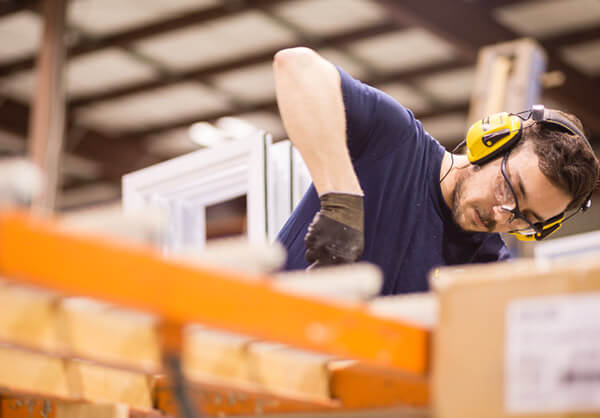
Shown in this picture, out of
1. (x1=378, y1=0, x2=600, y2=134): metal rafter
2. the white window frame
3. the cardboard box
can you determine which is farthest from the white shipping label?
(x1=378, y1=0, x2=600, y2=134): metal rafter

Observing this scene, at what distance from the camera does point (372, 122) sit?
185cm

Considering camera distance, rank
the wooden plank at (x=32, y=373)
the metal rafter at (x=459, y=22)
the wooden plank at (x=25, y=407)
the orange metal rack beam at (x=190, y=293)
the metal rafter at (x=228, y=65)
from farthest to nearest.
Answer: the metal rafter at (x=228, y=65) < the metal rafter at (x=459, y=22) < the wooden plank at (x=25, y=407) < the wooden plank at (x=32, y=373) < the orange metal rack beam at (x=190, y=293)

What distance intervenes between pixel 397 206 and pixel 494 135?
1.02 feet

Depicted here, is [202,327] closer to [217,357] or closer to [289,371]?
[217,357]

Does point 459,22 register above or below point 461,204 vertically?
above

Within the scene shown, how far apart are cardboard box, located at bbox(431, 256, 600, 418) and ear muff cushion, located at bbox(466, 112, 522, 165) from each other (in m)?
1.12

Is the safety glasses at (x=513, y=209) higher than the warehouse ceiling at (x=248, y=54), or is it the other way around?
the warehouse ceiling at (x=248, y=54)

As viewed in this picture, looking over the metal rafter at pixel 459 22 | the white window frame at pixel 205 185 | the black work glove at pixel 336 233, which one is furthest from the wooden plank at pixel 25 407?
the metal rafter at pixel 459 22

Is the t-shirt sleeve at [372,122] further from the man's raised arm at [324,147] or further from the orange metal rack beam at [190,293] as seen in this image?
the orange metal rack beam at [190,293]

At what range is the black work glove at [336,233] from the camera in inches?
57.9

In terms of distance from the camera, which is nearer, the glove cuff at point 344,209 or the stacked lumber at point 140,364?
the stacked lumber at point 140,364

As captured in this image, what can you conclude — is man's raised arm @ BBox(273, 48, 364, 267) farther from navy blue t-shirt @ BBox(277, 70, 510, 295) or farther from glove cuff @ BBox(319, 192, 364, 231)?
navy blue t-shirt @ BBox(277, 70, 510, 295)

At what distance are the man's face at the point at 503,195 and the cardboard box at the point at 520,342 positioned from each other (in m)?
1.12

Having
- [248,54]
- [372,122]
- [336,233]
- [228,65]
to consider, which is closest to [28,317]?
[336,233]
